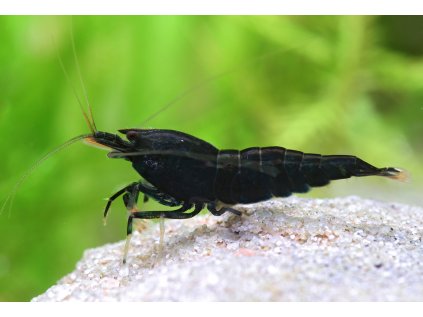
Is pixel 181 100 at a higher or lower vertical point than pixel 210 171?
higher

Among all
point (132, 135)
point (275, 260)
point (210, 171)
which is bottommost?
point (275, 260)

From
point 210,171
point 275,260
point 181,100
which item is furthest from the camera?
point 181,100

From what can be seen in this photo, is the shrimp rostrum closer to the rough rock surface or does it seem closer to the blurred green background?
the rough rock surface

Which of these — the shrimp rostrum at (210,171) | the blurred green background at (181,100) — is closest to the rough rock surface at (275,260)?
the shrimp rostrum at (210,171)

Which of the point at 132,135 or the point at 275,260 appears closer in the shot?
the point at 275,260

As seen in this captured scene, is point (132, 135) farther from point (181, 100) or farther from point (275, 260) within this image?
point (181, 100)

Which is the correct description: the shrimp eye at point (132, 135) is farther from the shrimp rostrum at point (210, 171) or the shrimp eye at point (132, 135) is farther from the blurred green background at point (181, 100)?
the blurred green background at point (181, 100)

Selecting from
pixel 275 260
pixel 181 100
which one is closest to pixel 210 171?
pixel 275 260

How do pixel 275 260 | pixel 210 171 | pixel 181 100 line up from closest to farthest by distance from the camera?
pixel 275 260, pixel 210 171, pixel 181 100
